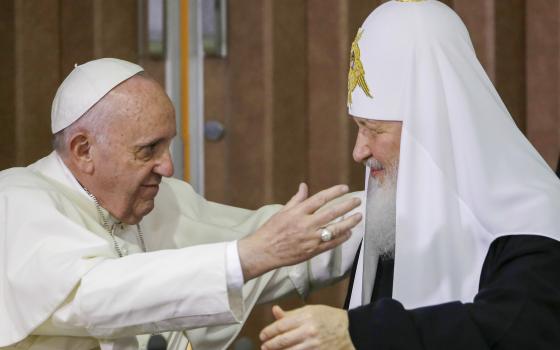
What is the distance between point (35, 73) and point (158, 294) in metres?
1.91

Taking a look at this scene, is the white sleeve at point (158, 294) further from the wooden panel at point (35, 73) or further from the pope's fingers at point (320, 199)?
the wooden panel at point (35, 73)

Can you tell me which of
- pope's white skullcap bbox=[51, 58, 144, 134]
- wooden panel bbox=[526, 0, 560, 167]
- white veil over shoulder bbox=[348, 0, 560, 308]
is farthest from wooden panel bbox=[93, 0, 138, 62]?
white veil over shoulder bbox=[348, 0, 560, 308]

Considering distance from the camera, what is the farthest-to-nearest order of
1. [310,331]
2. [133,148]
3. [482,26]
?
[482,26] → [133,148] → [310,331]

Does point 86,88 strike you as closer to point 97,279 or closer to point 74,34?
point 97,279

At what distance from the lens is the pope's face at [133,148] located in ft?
10.6

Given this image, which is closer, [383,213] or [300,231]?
[300,231]

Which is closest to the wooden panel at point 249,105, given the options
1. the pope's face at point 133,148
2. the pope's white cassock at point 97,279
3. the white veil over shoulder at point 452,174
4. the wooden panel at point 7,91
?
the wooden panel at point 7,91

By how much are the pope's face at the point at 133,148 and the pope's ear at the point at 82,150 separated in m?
0.02

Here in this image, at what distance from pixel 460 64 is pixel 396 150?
0.29 meters

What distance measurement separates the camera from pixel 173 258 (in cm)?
287

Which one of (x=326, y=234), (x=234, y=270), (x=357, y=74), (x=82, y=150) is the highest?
(x=357, y=74)

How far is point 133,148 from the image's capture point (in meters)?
3.23

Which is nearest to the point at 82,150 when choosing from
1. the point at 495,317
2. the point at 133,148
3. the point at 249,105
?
the point at 133,148

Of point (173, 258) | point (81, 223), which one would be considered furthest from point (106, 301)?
point (81, 223)
